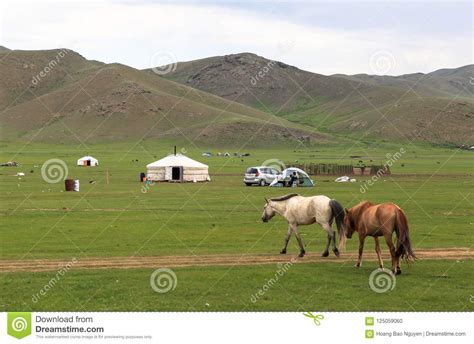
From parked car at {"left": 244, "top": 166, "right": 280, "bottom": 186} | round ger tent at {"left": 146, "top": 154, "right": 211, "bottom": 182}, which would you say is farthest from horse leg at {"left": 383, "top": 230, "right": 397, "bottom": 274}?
round ger tent at {"left": 146, "top": 154, "right": 211, "bottom": 182}

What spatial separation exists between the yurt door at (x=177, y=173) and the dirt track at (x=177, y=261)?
44929 millimetres

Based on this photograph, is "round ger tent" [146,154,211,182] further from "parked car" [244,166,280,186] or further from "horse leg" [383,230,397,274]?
"horse leg" [383,230,397,274]

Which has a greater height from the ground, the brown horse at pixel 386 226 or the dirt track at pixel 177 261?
the brown horse at pixel 386 226

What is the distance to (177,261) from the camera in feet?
70.9

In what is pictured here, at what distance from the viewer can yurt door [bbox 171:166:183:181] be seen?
221 ft

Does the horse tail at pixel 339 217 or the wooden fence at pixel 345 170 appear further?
the wooden fence at pixel 345 170

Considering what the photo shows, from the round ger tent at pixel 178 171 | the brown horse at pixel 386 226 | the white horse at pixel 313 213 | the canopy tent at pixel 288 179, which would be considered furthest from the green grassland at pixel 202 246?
the round ger tent at pixel 178 171

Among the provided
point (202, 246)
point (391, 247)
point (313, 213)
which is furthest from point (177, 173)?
point (391, 247)

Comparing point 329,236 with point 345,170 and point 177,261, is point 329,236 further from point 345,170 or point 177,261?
point 345,170

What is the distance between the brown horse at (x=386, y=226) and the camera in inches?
738

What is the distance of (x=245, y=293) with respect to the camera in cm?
1692

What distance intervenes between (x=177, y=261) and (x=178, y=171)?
46.2 m

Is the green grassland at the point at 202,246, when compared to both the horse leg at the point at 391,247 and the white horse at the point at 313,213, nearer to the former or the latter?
the horse leg at the point at 391,247

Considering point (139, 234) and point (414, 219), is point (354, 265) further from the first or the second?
point (414, 219)
